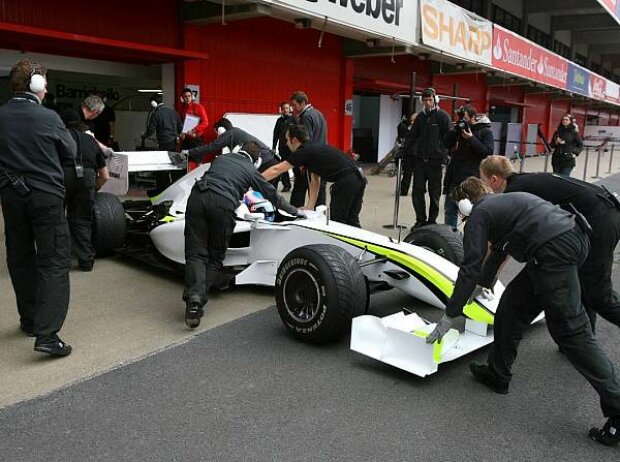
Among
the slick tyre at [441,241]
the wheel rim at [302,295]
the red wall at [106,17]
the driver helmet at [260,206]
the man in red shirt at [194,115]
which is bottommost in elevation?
the wheel rim at [302,295]

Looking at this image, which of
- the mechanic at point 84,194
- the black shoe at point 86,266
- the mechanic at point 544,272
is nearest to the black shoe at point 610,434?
the mechanic at point 544,272

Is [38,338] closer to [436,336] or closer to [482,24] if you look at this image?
[436,336]

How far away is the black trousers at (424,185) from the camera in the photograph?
8.32m

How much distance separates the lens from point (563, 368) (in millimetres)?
3953

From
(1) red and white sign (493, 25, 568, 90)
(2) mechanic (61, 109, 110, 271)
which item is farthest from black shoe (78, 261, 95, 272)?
(1) red and white sign (493, 25, 568, 90)

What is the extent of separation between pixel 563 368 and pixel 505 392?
64cm

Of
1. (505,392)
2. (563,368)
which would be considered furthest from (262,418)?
(563,368)

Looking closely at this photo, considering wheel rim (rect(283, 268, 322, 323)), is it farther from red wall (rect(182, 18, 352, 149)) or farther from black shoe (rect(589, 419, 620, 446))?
red wall (rect(182, 18, 352, 149))

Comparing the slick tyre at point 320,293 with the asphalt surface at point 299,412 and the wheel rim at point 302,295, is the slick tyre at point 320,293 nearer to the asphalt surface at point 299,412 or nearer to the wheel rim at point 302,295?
the wheel rim at point 302,295

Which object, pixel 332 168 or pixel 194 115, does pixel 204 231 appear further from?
pixel 194 115

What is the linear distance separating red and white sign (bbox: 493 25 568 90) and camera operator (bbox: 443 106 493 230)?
39.9ft

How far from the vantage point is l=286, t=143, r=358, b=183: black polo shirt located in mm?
6062

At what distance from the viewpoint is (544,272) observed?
123 inches

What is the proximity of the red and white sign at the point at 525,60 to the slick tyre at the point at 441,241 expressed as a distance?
15.3m
